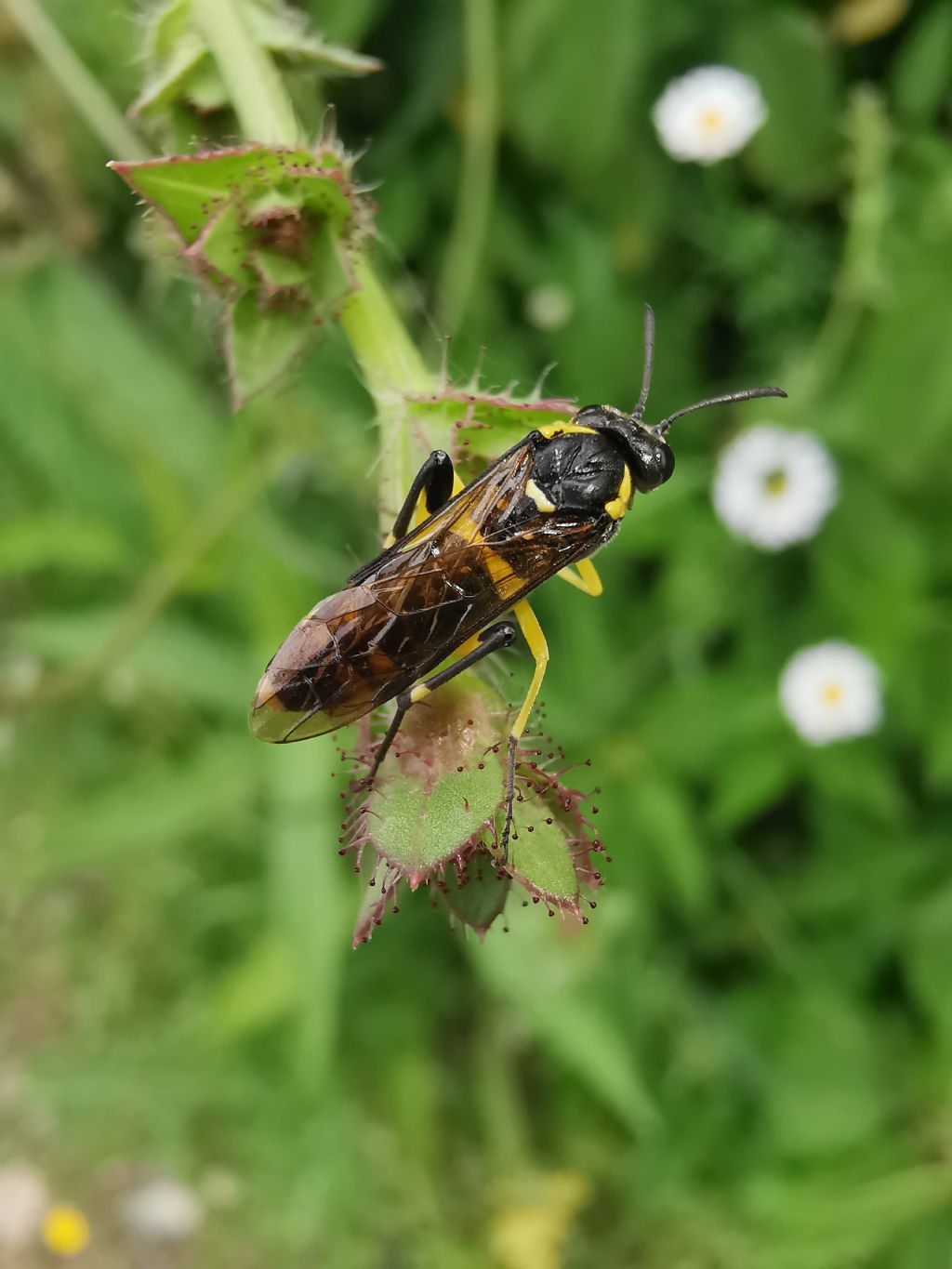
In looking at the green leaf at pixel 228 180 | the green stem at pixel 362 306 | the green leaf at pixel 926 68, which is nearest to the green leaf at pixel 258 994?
the green stem at pixel 362 306

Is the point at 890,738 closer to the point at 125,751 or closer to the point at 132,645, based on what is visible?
the point at 132,645

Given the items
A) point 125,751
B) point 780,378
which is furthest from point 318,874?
point 780,378

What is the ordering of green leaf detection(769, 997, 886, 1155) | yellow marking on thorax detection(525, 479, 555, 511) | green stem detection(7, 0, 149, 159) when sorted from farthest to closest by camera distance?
green leaf detection(769, 997, 886, 1155)
green stem detection(7, 0, 149, 159)
yellow marking on thorax detection(525, 479, 555, 511)

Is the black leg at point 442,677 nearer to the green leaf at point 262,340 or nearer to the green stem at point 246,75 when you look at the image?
the green leaf at point 262,340

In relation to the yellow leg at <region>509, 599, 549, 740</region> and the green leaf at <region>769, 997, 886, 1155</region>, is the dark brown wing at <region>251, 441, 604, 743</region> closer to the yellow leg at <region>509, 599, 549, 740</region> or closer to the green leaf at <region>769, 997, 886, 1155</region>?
the yellow leg at <region>509, 599, 549, 740</region>

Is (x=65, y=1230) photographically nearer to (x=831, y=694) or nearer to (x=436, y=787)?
(x=831, y=694)

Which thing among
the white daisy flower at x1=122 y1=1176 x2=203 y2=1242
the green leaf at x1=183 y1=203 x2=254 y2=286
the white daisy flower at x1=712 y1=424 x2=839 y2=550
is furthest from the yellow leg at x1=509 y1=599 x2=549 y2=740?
the white daisy flower at x1=122 y1=1176 x2=203 y2=1242
